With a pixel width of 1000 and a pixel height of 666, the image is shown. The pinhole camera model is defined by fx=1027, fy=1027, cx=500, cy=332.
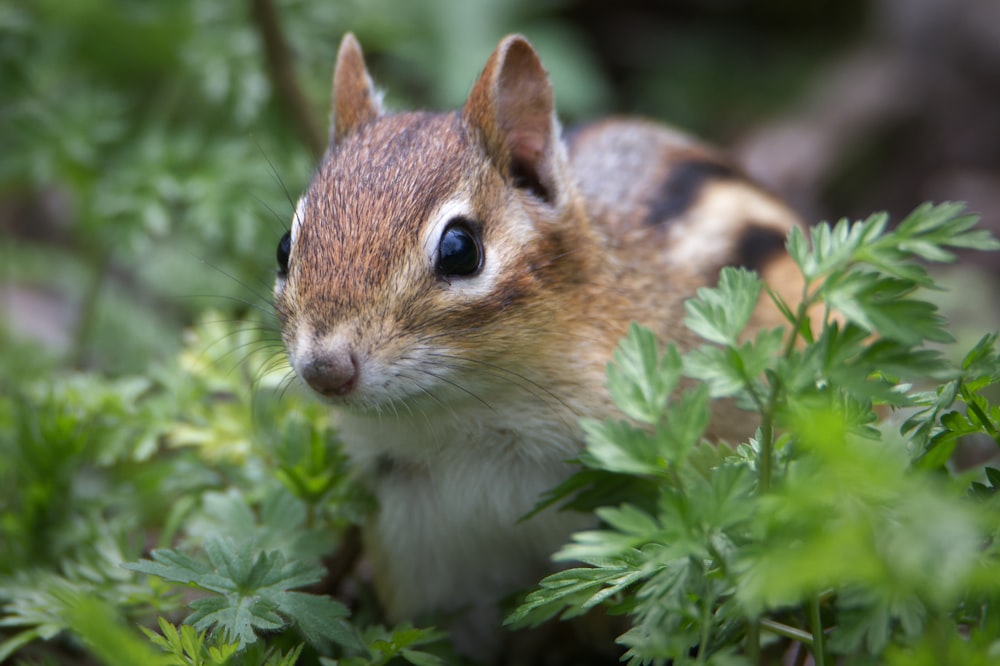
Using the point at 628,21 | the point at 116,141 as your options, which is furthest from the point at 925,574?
the point at 628,21

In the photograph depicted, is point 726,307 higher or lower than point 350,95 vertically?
lower

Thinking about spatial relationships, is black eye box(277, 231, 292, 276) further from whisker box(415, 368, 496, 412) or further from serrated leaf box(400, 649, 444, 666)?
serrated leaf box(400, 649, 444, 666)

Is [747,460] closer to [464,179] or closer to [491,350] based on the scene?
[491,350]

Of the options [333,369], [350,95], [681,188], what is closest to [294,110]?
[350,95]

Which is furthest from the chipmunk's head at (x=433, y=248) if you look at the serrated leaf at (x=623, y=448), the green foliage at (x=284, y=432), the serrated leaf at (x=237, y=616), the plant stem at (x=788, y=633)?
the plant stem at (x=788, y=633)

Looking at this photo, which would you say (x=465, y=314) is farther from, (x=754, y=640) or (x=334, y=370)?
(x=754, y=640)

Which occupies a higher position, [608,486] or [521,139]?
[521,139]

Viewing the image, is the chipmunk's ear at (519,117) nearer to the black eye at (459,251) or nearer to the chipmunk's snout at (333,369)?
the black eye at (459,251)
